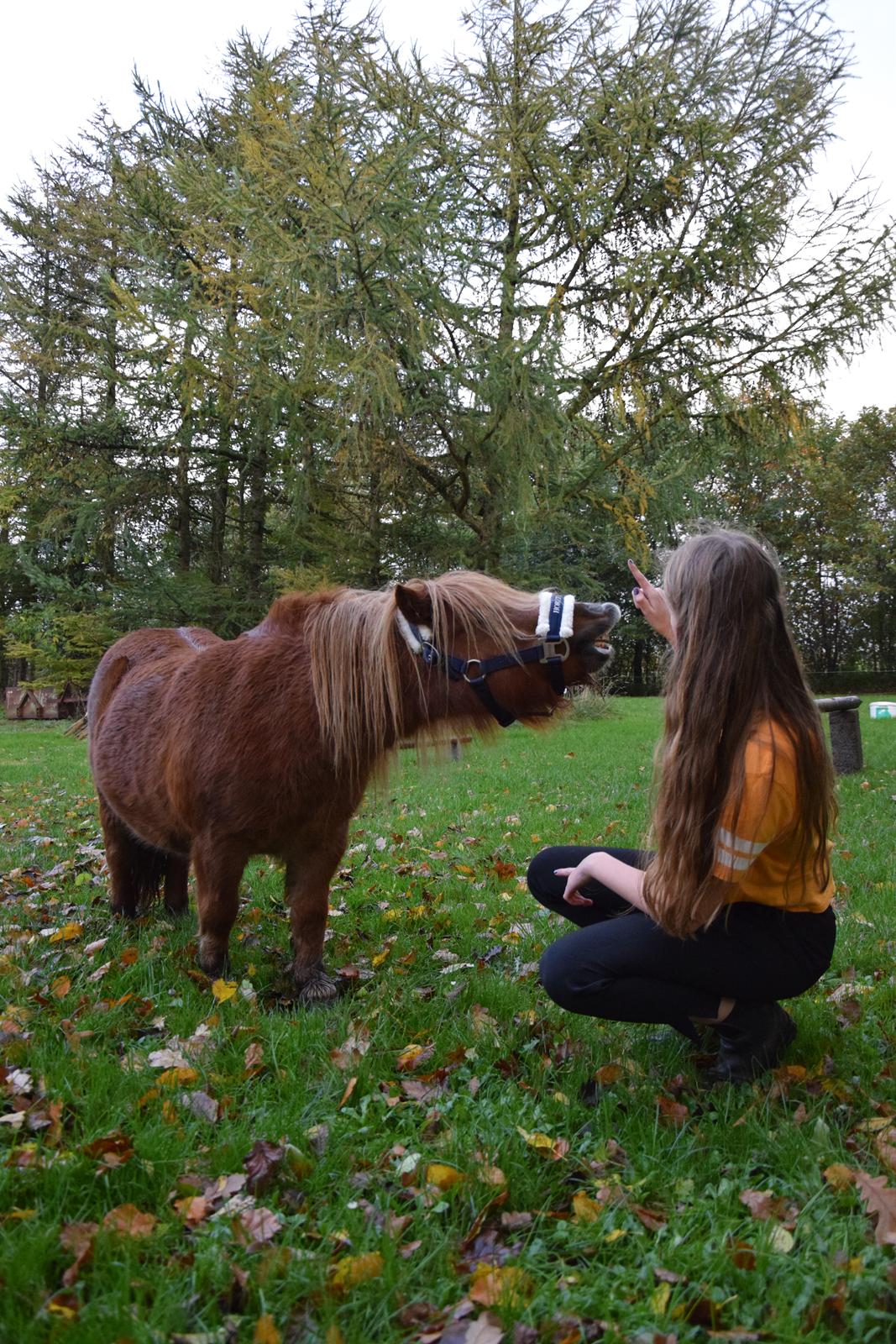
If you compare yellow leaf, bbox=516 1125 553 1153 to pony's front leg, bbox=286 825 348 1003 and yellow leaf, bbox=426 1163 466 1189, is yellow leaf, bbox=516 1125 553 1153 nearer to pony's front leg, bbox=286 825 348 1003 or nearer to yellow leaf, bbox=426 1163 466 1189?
yellow leaf, bbox=426 1163 466 1189

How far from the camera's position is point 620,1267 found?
5.88 feet

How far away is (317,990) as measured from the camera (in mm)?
3379

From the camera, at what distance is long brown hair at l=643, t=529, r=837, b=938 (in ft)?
7.60

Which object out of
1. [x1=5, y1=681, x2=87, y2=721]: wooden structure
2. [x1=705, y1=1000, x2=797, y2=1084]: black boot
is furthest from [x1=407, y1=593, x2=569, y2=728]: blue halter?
[x1=5, y1=681, x2=87, y2=721]: wooden structure

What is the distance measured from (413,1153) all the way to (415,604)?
188 centimetres

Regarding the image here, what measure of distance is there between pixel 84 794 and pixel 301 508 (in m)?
6.91

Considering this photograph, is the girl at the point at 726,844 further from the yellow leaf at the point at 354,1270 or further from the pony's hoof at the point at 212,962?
the pony's hoof at the point at 212,962

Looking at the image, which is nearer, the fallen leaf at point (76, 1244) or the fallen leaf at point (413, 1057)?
the fallen leaf at point (76, 1244)

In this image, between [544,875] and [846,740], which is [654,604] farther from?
[846,740]

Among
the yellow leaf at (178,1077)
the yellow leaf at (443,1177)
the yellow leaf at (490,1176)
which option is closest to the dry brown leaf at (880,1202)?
the yellow leaf at (490,1176)

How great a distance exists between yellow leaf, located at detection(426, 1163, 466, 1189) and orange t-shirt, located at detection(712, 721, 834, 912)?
111 cm

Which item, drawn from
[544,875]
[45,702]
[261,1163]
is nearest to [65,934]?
[261,1163]

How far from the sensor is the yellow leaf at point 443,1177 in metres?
2.11

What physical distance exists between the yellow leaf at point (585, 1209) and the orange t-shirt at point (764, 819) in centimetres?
92
